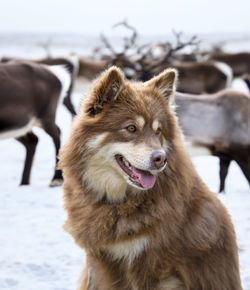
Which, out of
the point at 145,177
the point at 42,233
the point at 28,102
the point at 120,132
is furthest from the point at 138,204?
the point at 28,102

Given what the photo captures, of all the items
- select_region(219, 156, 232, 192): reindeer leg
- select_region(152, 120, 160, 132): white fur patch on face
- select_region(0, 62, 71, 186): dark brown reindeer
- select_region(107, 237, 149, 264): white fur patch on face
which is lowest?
select_region(219, 156, 232, 192): reindeer leg

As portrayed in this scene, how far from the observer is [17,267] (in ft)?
13.1

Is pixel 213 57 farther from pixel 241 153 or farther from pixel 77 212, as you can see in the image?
pixel 77 212

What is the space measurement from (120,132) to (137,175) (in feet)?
0.81

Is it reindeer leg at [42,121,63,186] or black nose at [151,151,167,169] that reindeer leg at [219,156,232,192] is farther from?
black nose at [151,151,167,169]

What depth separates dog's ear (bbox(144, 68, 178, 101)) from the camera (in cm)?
307

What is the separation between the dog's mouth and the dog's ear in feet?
1.47

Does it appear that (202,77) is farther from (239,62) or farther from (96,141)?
(96,141)

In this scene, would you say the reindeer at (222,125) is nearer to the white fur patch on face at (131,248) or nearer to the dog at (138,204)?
the dog at (138,204)

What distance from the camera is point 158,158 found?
2742 mm

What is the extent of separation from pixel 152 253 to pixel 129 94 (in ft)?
2.79

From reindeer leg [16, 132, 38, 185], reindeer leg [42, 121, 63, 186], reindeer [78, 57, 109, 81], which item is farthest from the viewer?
reindeer [78, 57, 109, 81]

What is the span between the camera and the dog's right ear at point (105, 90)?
2913 mm

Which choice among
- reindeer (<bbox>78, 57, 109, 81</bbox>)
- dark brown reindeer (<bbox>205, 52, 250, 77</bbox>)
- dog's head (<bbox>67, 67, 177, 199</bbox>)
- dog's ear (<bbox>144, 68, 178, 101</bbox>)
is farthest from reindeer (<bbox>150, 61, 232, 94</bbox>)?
dog's head (<bbox>67, 67, 177, 199</bbox>)
